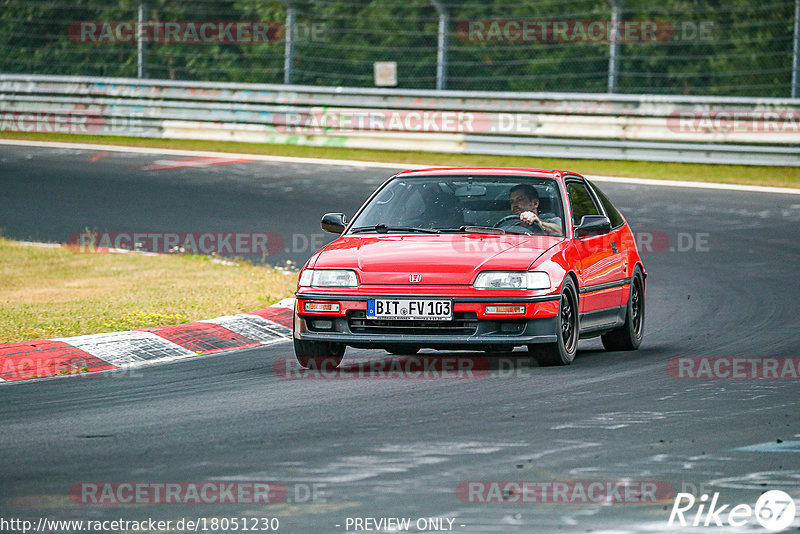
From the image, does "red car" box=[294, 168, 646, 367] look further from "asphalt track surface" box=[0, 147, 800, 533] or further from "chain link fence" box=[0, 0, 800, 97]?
"chain link fence" box=[0, 0, 800, 97]

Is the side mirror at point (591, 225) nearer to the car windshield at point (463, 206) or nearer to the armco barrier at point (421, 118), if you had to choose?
the car windshield at point (463, 206)

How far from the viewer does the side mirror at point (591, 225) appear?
951 cm

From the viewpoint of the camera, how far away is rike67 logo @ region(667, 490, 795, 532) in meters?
4.97

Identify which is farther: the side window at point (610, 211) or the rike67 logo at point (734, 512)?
the side window at point (610, 211)

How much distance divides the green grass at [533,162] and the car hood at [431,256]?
1223 centimetres

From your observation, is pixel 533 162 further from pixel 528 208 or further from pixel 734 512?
pixel 734 512

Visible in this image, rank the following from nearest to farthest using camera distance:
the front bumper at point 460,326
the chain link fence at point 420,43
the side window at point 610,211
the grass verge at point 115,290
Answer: the front bumper at point 460,326
the grass verge at point 115,290
the side window at point 610,211
the chain link fence at point 420,43

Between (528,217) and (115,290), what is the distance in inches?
181

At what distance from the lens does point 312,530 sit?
489cm

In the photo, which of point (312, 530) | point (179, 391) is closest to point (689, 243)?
point (179, 391)

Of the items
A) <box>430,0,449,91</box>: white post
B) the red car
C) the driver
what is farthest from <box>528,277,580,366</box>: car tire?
<box>430,0,449,91</box>: white post

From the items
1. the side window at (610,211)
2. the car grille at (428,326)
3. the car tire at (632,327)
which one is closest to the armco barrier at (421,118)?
the side window at (610,211)

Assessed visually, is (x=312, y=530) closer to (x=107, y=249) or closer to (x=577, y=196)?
(x=577, y=196)

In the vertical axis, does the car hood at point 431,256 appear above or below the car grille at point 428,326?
above
